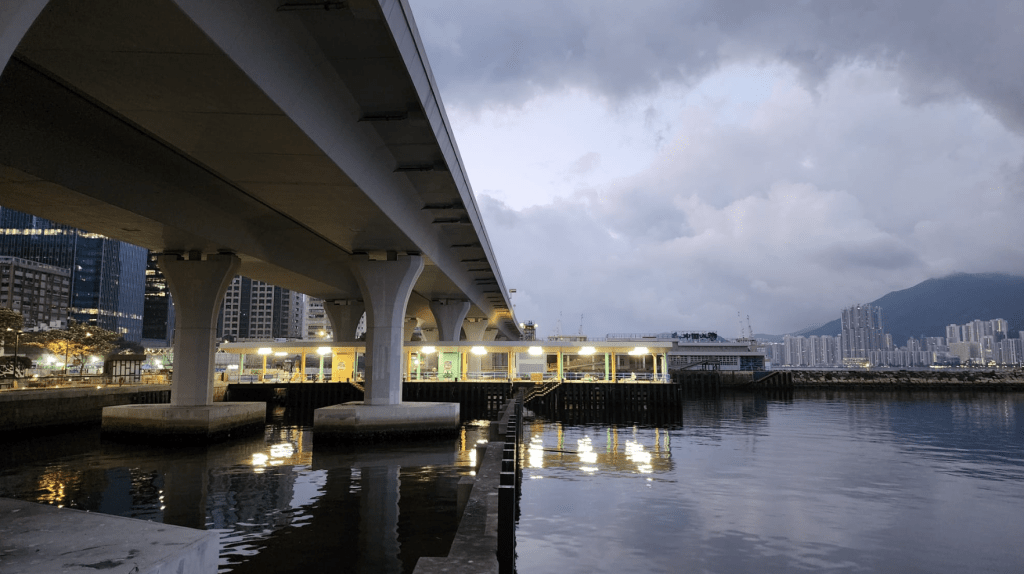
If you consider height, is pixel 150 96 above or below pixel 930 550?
above

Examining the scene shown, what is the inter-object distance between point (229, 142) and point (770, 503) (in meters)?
17.7

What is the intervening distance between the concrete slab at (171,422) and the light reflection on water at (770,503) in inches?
628

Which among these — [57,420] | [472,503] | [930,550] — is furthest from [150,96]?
[57,420]

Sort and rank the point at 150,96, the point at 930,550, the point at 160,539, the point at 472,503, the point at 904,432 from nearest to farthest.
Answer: the point at 160,539
the point at 472,503
the point at 150,96
the point at 930,550
the point at 904,432

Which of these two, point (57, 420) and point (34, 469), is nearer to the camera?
point (34, 469)

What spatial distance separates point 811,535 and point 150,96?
1748cm

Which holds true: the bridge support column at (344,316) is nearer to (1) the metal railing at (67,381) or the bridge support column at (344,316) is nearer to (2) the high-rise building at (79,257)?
(1) the metal railing at (67,381)

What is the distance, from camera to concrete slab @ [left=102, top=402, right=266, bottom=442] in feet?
103

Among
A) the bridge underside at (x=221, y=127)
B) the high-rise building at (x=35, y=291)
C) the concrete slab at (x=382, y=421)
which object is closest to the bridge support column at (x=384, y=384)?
the concrete slab at (x=382, y=421)

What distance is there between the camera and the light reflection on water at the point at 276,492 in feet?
42.7

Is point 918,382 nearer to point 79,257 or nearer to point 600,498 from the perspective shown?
point 600,498

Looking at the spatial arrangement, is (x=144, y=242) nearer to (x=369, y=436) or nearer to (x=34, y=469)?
(x=34, y=469)

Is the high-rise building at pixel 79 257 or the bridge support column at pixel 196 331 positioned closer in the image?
the bridge support column at pixel 196 331

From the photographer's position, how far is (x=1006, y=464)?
27.0 meters
